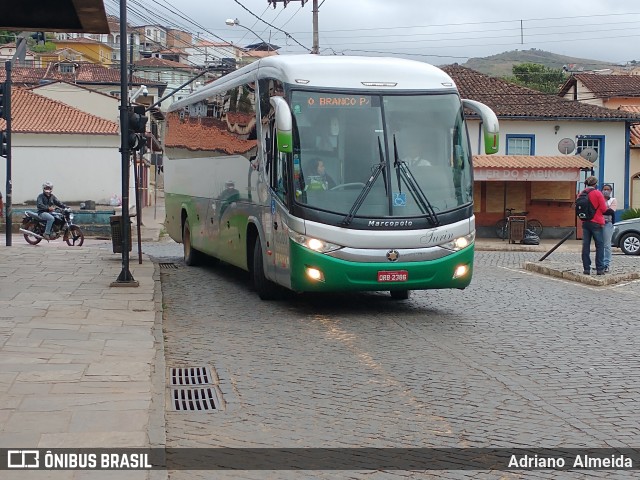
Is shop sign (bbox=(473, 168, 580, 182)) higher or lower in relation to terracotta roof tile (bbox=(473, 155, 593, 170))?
lower

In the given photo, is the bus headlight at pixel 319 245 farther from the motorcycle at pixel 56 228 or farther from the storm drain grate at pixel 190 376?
the motorcycle at pixel 56 228

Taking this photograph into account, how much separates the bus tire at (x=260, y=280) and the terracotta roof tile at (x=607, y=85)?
144 ft

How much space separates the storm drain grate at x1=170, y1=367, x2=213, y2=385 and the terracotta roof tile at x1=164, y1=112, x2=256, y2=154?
5432mm

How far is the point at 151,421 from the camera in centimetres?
725

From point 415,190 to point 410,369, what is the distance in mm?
3660

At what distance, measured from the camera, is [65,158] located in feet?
154

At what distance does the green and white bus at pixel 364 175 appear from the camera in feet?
41.3

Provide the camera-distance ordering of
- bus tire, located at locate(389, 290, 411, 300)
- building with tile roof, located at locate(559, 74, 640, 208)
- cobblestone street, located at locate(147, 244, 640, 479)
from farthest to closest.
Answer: building with tile roof, located at locate(559, 74, 640, 208), bus tire, located at locate(389, 290, 411, 300), cobblestone street, located at locate(147, 244, 640, 479)

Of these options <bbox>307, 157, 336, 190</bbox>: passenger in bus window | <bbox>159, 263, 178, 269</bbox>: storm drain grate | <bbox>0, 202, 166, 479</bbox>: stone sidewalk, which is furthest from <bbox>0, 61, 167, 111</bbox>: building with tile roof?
<bbox>307, 157, 336, 190</bbox>: passenger in bus window

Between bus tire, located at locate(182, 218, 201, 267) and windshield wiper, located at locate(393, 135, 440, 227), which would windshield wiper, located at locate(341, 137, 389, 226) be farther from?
bus tire, located at locate(182, 218, 201, 267)

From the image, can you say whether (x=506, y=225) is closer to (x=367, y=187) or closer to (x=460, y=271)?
(x=460, y=271)

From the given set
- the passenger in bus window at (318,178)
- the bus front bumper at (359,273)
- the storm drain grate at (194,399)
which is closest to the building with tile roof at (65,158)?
the passenger in bus window at (318,178)

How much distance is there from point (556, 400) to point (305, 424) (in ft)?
7.17

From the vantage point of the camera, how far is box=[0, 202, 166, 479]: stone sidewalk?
270 inches
